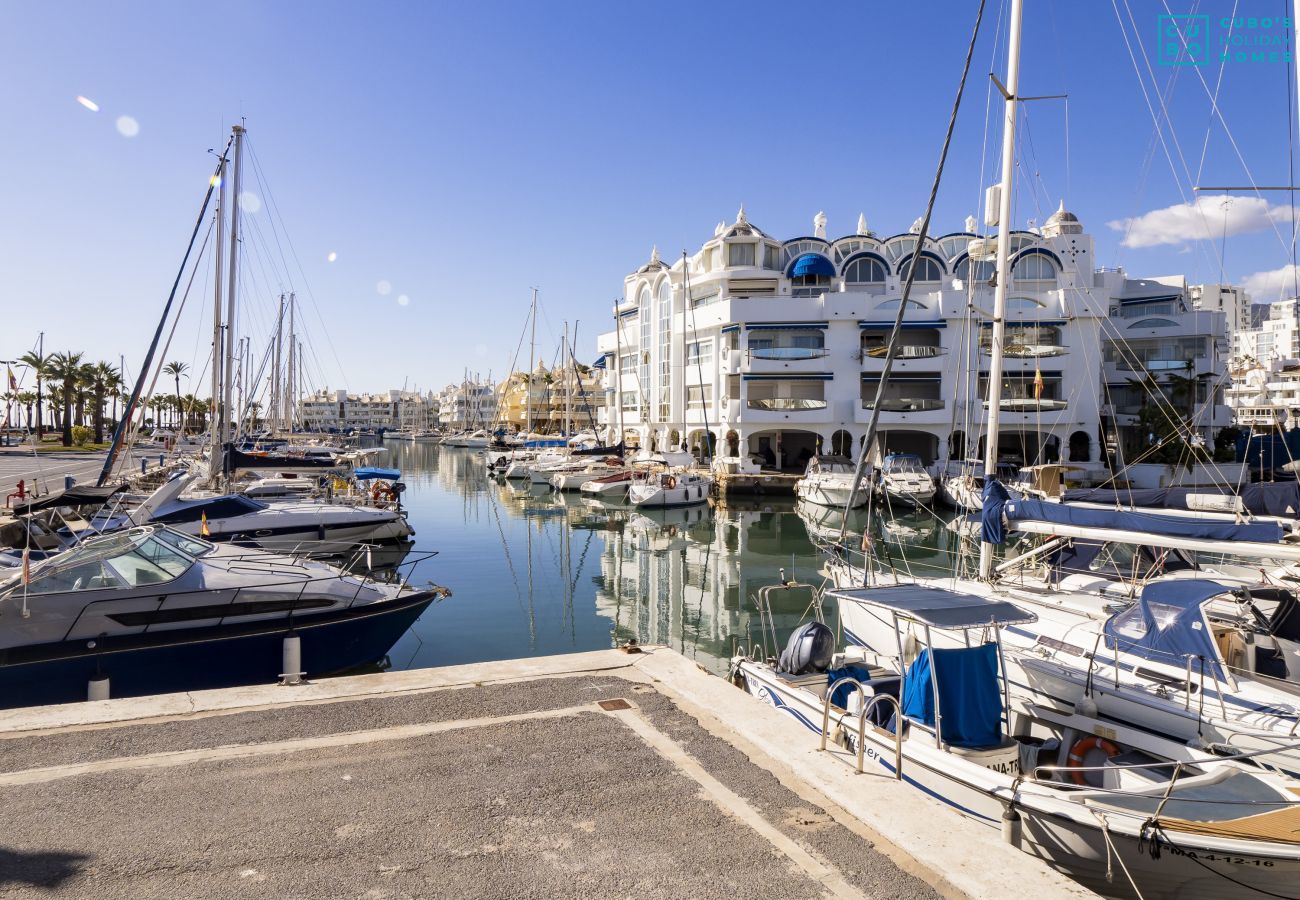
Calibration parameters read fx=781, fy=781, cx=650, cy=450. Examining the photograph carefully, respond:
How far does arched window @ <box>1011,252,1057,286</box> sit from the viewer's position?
2127 inches

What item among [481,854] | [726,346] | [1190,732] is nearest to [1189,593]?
[1190,732]

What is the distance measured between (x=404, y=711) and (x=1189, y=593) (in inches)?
371

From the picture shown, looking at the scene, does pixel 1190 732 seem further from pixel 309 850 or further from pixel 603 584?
pixel 603 584

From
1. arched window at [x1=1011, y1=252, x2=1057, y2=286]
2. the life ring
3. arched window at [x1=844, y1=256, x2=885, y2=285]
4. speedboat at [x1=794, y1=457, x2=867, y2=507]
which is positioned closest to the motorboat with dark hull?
the life ring

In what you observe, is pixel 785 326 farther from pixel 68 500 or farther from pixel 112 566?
pixel 112 566

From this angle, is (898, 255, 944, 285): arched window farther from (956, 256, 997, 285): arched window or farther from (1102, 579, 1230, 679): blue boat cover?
(1102, 579, 1230, 679): blue boat cover

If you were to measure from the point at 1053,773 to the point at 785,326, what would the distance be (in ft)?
151

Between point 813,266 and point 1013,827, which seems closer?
point 1013,827

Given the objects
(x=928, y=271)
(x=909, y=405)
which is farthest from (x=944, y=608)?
(x=928, y=271)

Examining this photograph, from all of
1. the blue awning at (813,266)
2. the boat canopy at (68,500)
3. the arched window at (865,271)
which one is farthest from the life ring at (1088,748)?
the arched window at (865,271)

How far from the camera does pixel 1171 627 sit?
9617 mm

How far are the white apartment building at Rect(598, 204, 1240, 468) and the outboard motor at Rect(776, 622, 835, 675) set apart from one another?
125ft

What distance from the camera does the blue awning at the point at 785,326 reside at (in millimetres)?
52656

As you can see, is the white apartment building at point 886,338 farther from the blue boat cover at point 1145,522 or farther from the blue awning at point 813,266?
the blue boat cover at point 1145,522
